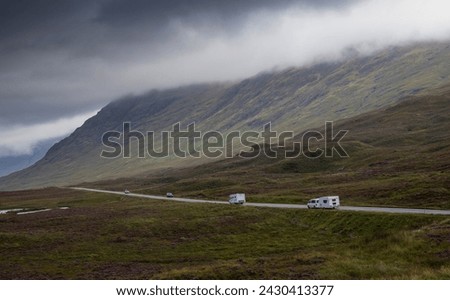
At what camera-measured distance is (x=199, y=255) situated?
6262cm

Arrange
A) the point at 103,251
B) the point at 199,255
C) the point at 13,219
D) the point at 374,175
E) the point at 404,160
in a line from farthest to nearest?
the point at 404,160, the point at 374,175, the point at 13,219, the point at 103,251, the point at 199,255

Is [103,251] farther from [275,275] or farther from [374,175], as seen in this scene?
[374,175]

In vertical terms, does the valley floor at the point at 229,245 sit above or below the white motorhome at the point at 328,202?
below

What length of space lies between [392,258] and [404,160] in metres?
132

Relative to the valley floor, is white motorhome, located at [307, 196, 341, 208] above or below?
above

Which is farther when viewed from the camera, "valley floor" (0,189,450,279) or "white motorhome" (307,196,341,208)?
"white motorhome" (307,196,341,208)

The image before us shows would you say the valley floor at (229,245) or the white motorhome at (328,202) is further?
the white motorhome at (328,202)

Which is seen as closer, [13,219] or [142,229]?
[142,229]

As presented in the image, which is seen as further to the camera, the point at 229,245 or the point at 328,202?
the point at 328,202

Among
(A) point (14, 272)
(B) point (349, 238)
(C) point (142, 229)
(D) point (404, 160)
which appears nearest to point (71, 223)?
(C) point (142, 229)

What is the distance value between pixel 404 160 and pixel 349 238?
4541 inches

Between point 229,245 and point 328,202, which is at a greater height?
point 328,202
